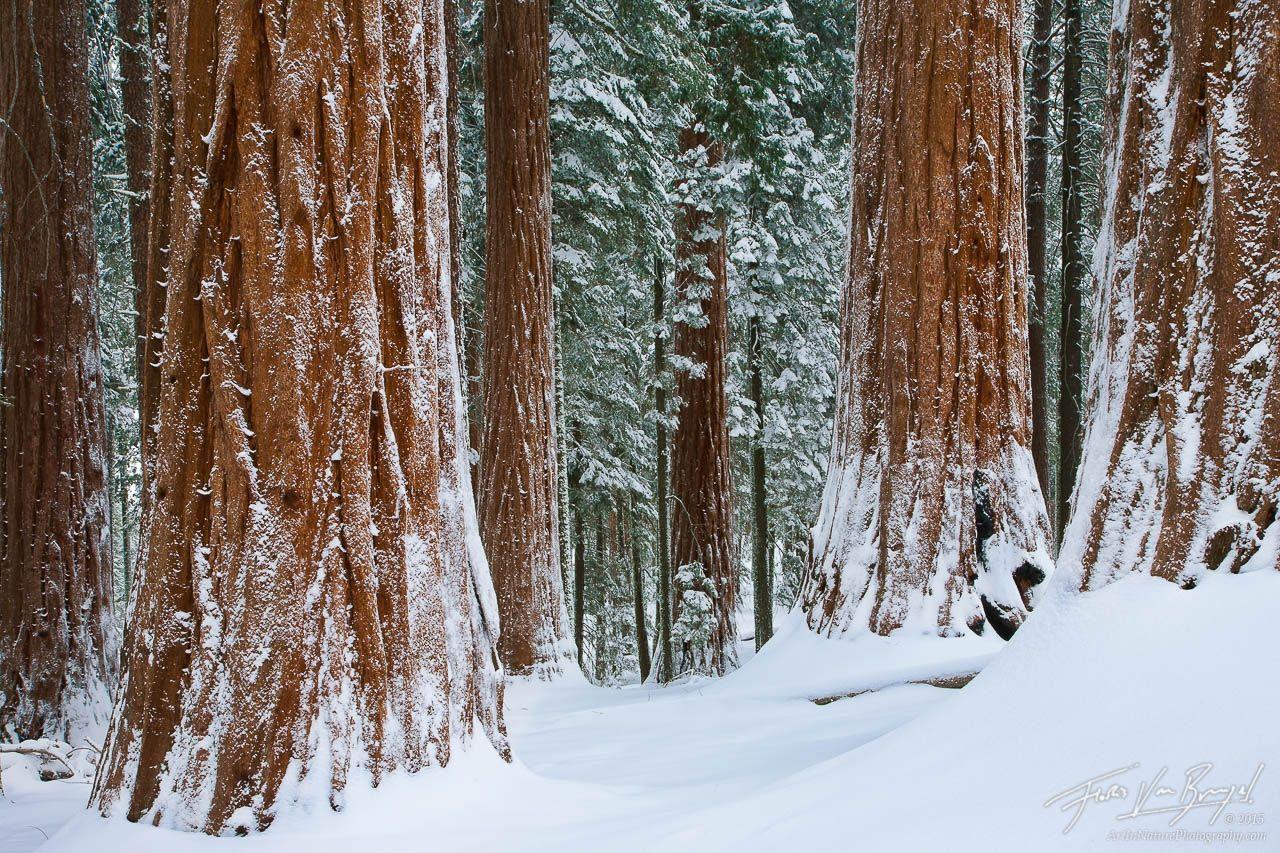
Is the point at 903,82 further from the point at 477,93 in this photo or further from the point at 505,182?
the point at 477,93

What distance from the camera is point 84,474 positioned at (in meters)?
6.44

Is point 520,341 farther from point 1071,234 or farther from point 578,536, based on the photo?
point 578,536

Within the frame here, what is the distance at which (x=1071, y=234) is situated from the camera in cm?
1173

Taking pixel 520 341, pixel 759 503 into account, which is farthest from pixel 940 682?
pixel 759 503

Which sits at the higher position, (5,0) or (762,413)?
(5,0)

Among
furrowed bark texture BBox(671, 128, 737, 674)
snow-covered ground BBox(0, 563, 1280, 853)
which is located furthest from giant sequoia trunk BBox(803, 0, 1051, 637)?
furrowed bark texture BBox(671, 128, 737, 674)

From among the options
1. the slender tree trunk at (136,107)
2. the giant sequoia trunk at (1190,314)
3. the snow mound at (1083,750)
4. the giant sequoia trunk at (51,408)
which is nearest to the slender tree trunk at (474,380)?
the slender tree trunk at (136,107)

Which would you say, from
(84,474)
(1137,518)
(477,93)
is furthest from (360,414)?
(477,93)

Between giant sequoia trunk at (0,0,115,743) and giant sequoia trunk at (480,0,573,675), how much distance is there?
3149 millimetres

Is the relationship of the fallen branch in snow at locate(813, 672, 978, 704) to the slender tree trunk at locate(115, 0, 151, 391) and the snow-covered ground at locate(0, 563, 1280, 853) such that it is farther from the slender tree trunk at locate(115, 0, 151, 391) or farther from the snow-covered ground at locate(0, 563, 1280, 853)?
the slender tree trunk at locate(115, 0, 151, 391)

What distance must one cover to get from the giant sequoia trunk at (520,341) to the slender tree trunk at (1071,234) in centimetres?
723

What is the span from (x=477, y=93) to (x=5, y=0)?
6418 millimetres

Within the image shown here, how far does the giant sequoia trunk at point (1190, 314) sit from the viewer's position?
215 cm

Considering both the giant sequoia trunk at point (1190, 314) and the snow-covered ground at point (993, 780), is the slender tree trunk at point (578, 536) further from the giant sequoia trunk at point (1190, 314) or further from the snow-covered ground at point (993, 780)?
the giant sequoia trunk at point (1190, 314)
